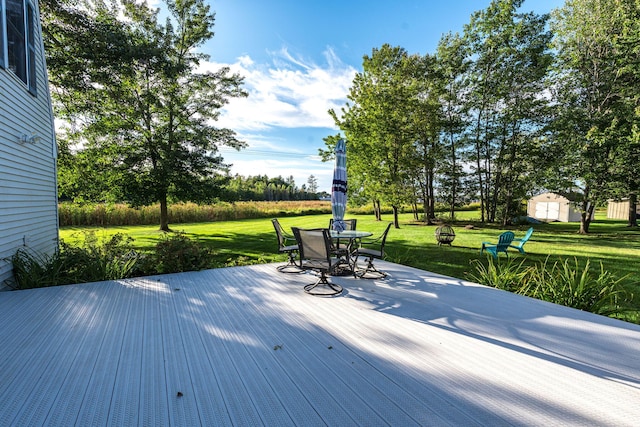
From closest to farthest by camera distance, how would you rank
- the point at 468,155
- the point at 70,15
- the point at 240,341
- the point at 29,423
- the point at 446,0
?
the point at 29,423 < the point at 240,341 < the point at 70,15 < the point at 446,0 < the point at 468,155

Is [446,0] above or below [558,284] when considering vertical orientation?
above

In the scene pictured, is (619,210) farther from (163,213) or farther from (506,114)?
(163,213)

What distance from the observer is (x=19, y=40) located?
5.00 m

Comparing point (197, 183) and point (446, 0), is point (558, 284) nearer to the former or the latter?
point (446, 0)

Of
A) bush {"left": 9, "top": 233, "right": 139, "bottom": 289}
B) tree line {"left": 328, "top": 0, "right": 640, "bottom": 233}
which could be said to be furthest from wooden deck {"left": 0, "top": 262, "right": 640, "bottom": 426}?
tree line {"left": 328, "top": 0, "right": 640, "bottom": 233}

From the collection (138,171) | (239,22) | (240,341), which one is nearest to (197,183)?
(138,171)

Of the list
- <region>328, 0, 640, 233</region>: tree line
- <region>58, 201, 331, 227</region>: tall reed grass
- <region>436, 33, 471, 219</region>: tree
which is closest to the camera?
<region>328, 0, 640, 233</region>: tree line

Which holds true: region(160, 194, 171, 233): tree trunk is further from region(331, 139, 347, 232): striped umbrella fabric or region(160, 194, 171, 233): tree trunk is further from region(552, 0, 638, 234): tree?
region(552, 0, 638, 234): tree

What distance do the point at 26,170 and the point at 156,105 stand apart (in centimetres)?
853

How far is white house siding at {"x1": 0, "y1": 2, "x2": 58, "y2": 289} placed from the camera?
436 centimetres

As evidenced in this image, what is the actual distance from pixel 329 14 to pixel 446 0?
401 centimetres

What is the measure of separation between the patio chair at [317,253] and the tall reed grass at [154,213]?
10894 millimetres

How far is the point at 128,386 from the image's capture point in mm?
2076

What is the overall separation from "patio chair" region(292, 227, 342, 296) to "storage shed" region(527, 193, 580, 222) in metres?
23.3
